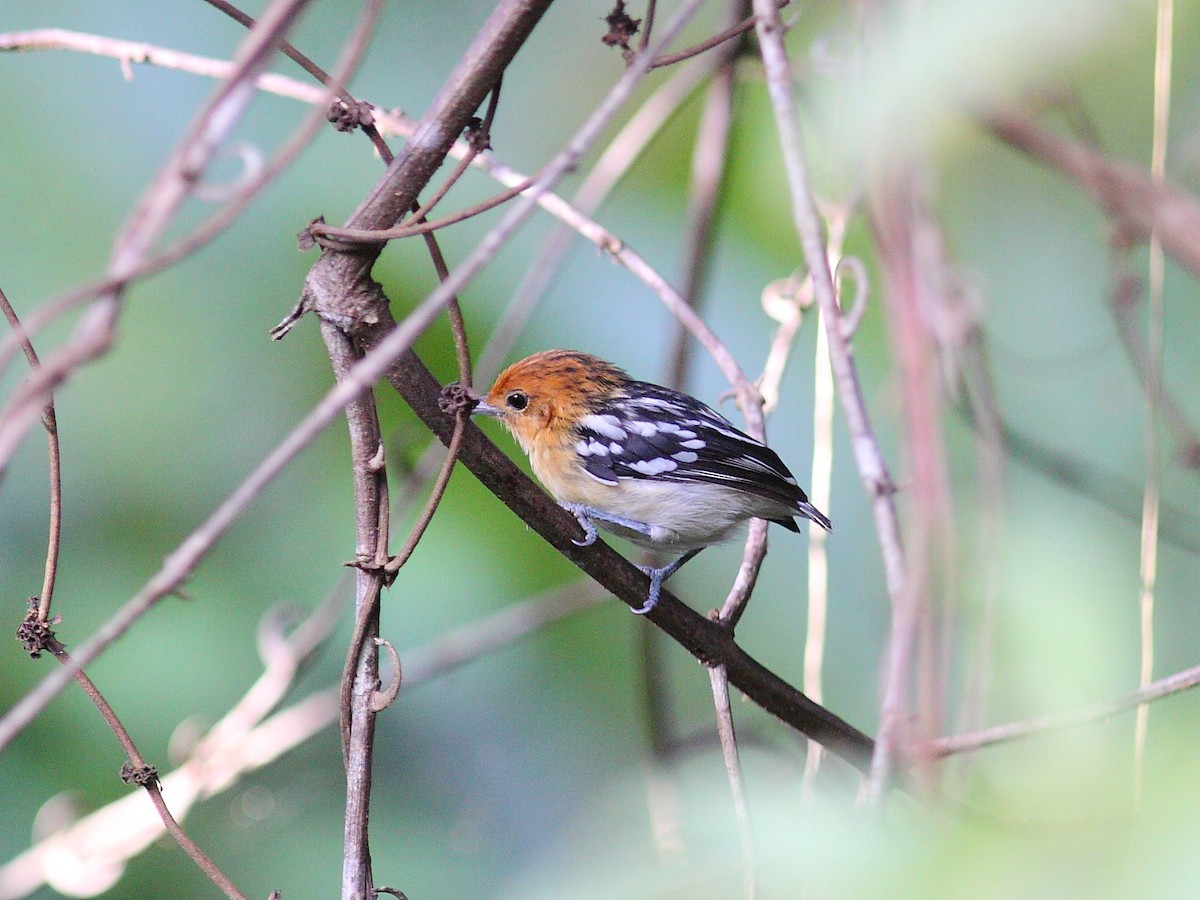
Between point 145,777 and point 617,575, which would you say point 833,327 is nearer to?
point 617,575

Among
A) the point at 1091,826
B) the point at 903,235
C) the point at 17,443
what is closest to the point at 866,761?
the point at 903,235

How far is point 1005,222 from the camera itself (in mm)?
2627

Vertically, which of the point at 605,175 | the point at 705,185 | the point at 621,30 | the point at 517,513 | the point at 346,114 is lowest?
the point at 517,513

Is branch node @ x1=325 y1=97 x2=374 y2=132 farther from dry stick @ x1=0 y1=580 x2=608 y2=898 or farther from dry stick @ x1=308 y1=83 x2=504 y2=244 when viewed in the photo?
dry stick @ x1=0 y1=580 x2=608 y2=898

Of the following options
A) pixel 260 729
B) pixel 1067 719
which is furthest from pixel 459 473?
pixel 1067 719

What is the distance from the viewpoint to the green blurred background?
260 cm

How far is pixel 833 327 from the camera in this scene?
4.42ft

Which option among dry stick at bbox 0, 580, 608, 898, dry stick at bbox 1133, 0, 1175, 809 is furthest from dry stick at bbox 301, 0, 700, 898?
dry stick at bbox 0, 580, 608, 898

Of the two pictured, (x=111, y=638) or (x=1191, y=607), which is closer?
(x=111, y=638)

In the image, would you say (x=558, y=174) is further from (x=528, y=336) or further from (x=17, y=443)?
(x=528, y=336)

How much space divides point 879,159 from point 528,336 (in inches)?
88.4

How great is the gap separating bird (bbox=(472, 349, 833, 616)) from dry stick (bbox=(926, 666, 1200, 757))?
4.47 ft

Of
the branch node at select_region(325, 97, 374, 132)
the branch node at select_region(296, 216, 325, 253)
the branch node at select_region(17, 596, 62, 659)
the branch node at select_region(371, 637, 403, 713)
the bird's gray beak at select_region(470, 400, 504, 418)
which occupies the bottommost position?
the branch node at select_region(17, 596, 62, 659)

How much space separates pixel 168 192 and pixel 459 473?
2019 millimetres
